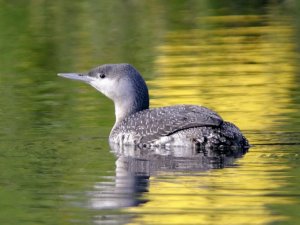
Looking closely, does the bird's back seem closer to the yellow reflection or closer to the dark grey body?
the dark grey body

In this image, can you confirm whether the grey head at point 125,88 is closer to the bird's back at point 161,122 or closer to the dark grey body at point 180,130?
the bird's back at point 161,122

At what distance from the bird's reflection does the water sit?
2 centimetres

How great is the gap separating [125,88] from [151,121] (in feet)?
2.88

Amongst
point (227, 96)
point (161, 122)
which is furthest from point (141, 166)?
point (227, 96)

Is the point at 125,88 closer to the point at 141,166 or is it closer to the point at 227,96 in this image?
the point at 141,166

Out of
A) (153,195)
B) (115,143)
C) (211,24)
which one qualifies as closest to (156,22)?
(211,24)

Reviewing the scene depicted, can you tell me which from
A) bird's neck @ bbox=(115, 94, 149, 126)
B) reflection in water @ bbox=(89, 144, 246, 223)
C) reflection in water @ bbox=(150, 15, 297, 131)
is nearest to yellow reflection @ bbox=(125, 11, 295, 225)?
reflection in water @ bbox=(150, 15, 297, 131)

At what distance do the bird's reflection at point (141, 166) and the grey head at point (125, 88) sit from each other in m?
0.70

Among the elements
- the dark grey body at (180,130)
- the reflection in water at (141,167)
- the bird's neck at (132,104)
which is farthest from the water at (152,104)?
the bird's neck at (132,104)

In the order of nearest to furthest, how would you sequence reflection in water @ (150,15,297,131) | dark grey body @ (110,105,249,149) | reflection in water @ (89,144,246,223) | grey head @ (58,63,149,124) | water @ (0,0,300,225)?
water @ (0,0,300,225) → reflection in water @ (89,144,246,223) → dark grey body @ (110,105,249,149) → grey head @ (58,63,149,124) → reflection in water @ (150,15,297,131)

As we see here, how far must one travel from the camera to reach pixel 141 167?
10.4 metres

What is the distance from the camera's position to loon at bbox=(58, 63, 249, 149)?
35.3ft

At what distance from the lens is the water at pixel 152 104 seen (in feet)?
29.2

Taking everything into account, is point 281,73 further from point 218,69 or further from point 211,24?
point 211,24
